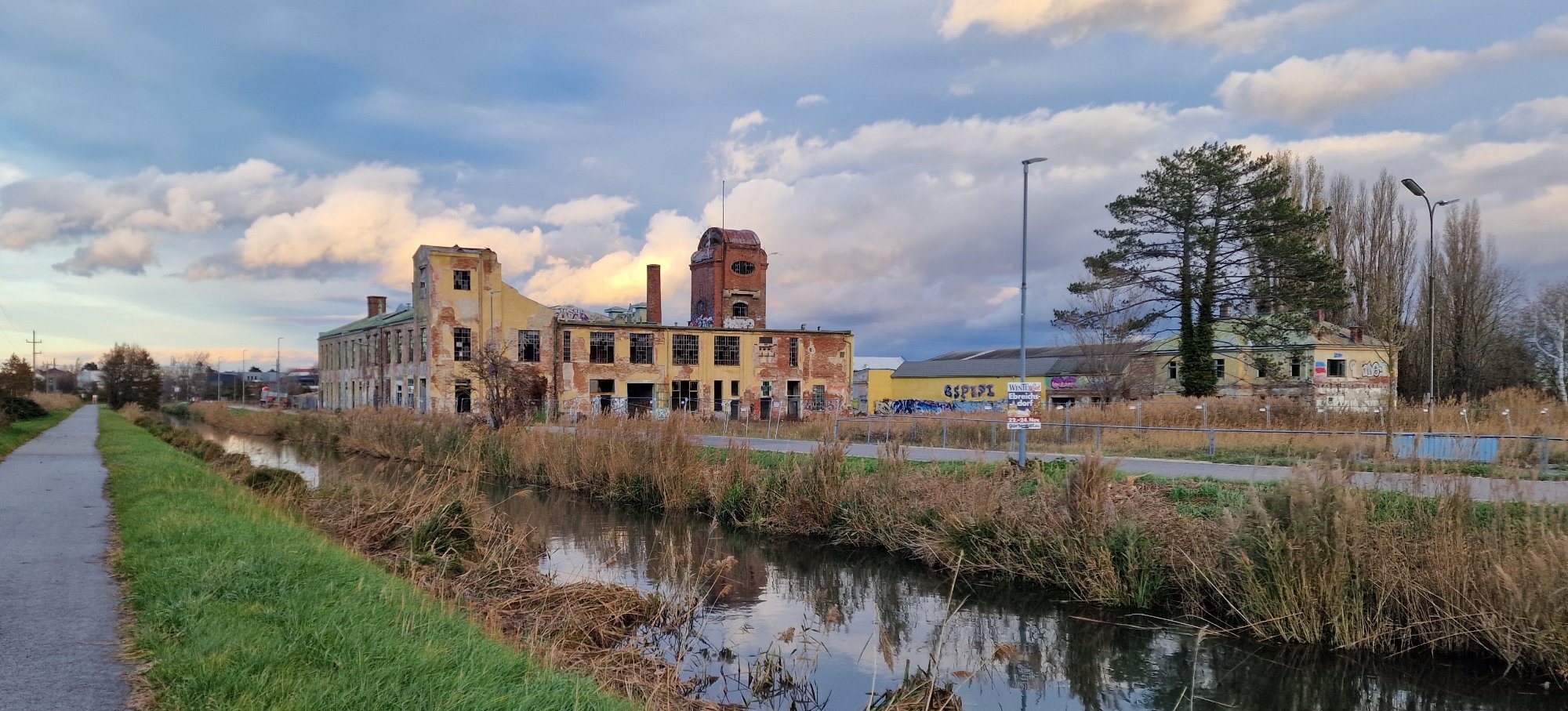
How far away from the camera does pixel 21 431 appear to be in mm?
31688

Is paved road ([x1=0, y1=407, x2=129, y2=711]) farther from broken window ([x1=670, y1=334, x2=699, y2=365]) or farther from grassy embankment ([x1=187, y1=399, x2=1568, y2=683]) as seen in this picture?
broken window ([x1=670, y1=334, x2=699, y2=365])

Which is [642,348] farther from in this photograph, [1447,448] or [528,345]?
[1447,448]

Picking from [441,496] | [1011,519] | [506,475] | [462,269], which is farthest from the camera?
[462,269]

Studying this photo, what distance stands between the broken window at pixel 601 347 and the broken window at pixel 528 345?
8.72 feet

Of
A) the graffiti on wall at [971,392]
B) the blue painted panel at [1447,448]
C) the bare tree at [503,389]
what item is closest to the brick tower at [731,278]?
the graffiti on wall at [971,392]

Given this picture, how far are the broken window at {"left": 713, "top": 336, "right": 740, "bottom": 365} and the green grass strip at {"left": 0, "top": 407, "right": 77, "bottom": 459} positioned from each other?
29265 mm

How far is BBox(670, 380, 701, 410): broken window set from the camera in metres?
51.1

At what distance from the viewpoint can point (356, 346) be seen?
59656 millimetres

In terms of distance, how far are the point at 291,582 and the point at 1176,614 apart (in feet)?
28.0

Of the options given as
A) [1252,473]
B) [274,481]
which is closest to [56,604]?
[274,481]

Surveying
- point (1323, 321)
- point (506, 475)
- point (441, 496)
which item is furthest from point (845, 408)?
point (441, 496)

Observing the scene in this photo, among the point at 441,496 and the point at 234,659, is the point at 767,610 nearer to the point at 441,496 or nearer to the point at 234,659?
the point at 441,496

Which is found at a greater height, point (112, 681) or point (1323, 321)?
point (1323, 321)

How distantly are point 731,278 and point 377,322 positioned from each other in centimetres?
2146
